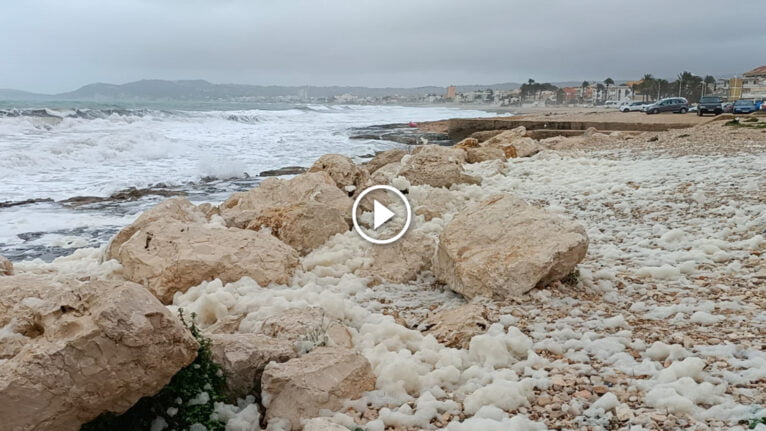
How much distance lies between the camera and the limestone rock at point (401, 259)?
6180mm

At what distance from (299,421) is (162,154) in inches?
887

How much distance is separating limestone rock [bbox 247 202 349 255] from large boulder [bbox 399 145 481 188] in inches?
131

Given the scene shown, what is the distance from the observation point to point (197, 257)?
221 inches

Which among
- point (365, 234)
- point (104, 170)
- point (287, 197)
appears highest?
point (287, 197)

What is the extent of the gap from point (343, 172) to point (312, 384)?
22.5ft

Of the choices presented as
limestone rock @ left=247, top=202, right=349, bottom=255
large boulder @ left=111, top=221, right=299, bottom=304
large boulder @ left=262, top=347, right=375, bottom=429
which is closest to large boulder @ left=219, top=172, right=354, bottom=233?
limestone rock @ left=247, top=202, right=349, bottom=255

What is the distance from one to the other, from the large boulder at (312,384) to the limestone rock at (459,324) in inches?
31.3

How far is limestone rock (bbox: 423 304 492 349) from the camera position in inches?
170

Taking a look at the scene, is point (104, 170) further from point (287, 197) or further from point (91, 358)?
point (91, 358)

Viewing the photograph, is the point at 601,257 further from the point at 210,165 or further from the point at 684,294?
the point at 210,165

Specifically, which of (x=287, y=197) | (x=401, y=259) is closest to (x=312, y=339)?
(x=401, y=259)

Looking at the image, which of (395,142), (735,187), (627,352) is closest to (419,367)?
(627,352)

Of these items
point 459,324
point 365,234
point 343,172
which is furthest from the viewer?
point 343,172

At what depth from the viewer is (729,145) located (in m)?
13.1
